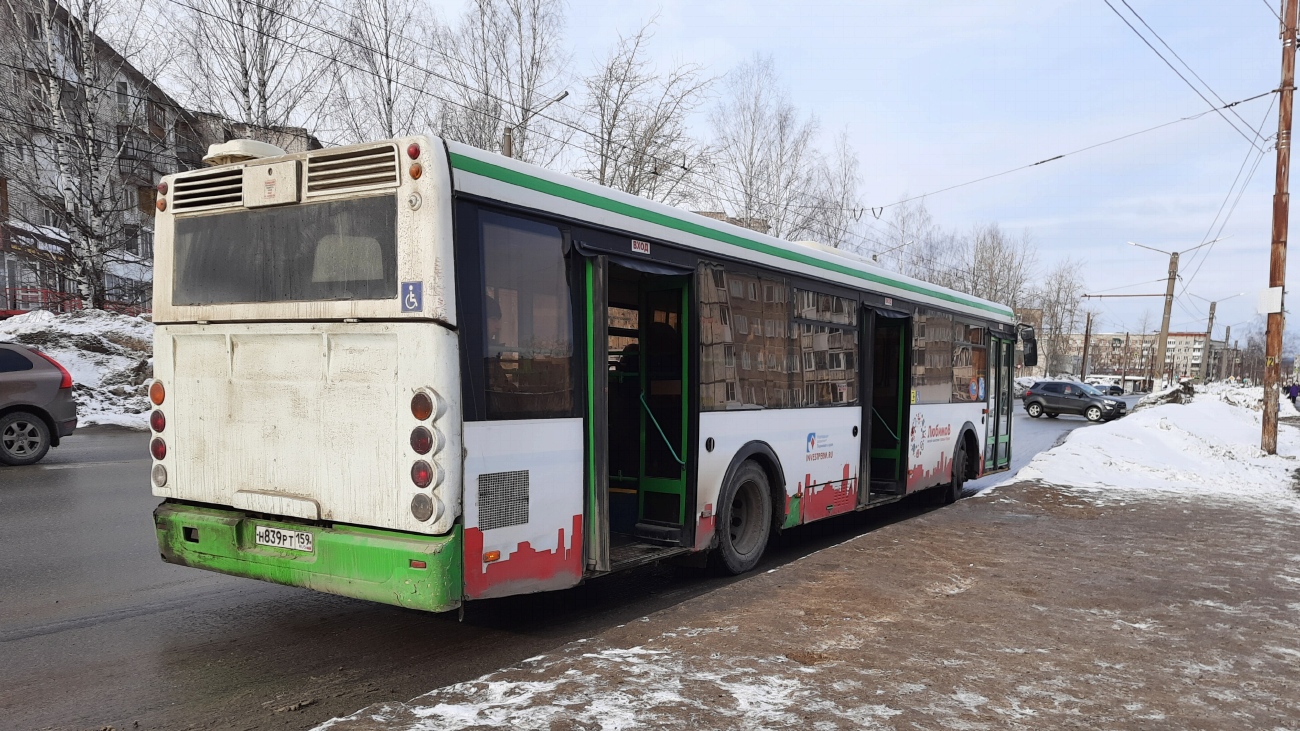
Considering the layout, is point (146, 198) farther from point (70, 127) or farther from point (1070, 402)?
point (1070, 402)

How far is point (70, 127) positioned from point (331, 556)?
24.2m

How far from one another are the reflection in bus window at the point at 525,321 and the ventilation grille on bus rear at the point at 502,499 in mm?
352

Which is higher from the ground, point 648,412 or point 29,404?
point 648,412

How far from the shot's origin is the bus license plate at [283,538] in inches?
191

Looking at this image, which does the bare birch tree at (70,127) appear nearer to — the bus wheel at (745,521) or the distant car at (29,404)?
the distant car at (29,404)

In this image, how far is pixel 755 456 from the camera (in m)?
Answer: 7.46

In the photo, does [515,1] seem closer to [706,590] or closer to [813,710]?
[706,590]

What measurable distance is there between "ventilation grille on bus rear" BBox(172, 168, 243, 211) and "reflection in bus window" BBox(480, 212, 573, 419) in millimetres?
1711

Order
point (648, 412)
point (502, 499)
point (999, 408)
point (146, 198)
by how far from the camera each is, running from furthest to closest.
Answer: point (146, 198)
point (999, 408)
point (648, 412)
point (502, 499)

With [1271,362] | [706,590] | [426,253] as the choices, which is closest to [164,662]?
[426,253]

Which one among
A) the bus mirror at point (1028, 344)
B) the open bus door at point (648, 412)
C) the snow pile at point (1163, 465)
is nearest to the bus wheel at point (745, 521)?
the open bus door at point (648, 412)

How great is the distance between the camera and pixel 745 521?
7.51m

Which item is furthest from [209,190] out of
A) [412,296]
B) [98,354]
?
[98,354]

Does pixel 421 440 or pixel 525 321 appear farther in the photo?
pixel 525 321
